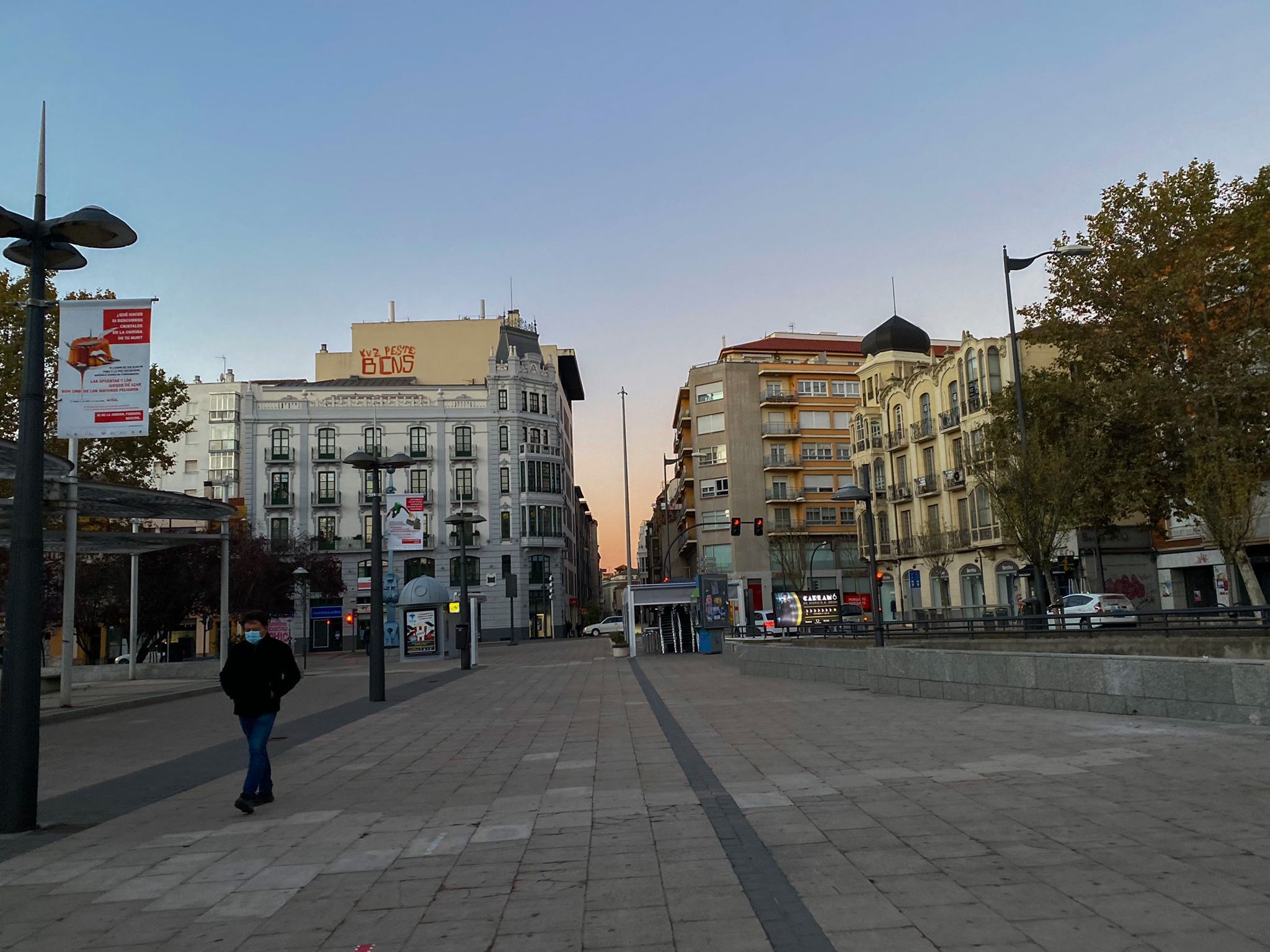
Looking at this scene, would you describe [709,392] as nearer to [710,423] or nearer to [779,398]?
[710,423]

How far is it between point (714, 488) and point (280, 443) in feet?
103

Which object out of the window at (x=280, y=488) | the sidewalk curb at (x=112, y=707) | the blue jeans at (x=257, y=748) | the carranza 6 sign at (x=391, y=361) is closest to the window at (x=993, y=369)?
the sidewalk curb at (x=112, y=707)

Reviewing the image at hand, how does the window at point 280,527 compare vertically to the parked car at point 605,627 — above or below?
above

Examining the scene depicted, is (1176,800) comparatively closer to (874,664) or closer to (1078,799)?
(1078,799)

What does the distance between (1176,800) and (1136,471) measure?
2737 centimetres

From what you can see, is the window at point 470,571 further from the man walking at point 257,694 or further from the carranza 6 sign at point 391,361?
the man walking at point 257,694

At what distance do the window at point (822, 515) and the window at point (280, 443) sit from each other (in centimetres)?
3740

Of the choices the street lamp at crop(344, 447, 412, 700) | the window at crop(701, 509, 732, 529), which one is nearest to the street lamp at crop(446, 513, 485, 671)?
the street lamp at crop(344, 447, 412, 700)

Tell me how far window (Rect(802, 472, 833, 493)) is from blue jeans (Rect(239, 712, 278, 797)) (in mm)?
71095

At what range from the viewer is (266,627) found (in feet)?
31.7

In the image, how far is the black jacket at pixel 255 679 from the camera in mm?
8844

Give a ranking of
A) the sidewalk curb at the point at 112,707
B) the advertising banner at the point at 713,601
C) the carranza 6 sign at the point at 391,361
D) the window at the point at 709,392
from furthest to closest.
Answer: the carranza 6 sign at the point at 391,361
the window at the point at 709,392
the advertising banner at the point at 713,601
the sidewalk curb at the point at 112,707

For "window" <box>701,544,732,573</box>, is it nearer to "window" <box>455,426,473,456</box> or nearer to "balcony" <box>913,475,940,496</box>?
"window" <box>455,426,473,456</box>

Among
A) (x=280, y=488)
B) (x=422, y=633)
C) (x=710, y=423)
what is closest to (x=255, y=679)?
(x=422, y=633)
